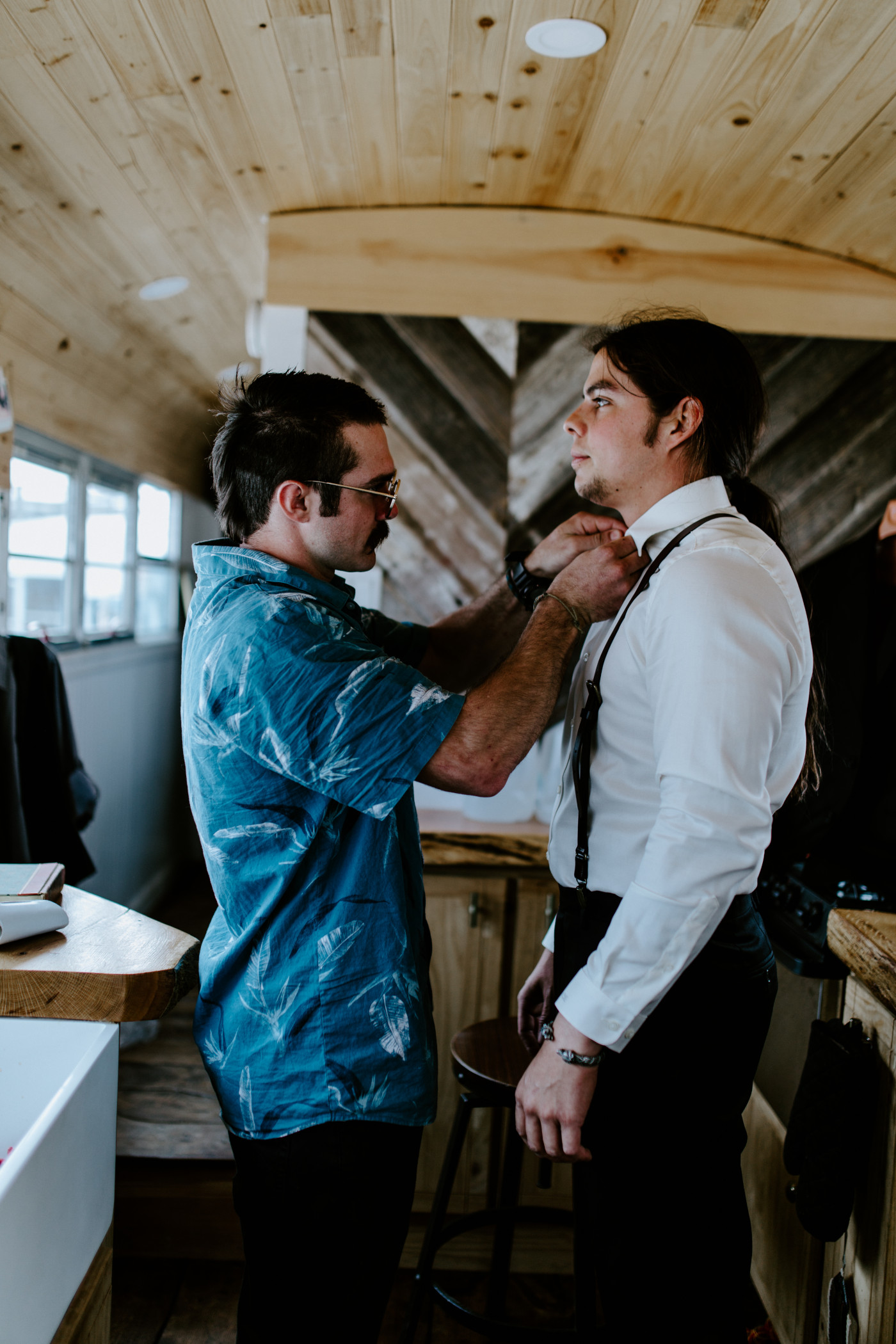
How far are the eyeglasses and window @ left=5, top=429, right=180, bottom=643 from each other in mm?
1579

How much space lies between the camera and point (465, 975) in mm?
2441

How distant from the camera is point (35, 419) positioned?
295 centimetres

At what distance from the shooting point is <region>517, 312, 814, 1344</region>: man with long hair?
1.09 metres

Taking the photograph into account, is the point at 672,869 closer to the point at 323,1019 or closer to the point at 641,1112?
the point at 641,1112

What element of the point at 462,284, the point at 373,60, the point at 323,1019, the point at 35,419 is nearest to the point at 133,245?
the point at 35,419

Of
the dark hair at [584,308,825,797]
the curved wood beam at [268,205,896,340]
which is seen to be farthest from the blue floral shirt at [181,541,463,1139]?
the curved wood beam at [268,205,896,340]

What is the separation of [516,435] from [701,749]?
6.00 feet

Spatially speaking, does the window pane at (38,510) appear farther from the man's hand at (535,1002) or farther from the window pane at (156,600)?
the man's hand at (535,1002)

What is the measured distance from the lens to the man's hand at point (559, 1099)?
115cm

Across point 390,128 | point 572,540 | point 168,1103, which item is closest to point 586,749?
point 572,540

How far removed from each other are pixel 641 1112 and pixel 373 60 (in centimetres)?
185

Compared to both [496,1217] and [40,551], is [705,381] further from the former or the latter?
[40,551]

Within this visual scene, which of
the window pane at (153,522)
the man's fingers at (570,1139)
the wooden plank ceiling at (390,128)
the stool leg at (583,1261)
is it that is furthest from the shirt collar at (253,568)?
the window pane at (153,522)

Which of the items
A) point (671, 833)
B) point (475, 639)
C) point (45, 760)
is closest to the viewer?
point (671, 833)
